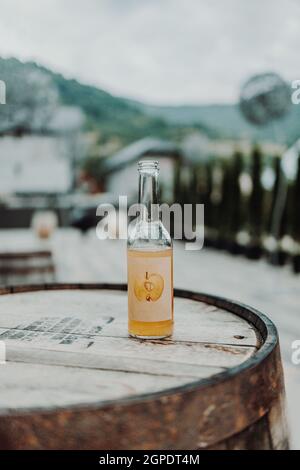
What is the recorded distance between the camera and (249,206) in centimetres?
725

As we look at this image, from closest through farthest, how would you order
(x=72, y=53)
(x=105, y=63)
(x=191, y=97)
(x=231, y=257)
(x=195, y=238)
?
1. (x=231, y=257)
2. (x=195, y=238)
3. (x=72, y=53)
4. (x=105, y=63)
5. (x=191, y=97)

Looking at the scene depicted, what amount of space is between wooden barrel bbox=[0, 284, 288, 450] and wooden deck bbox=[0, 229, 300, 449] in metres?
1.15

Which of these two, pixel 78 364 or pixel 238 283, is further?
pixel 238 283

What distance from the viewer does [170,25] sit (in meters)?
30.2

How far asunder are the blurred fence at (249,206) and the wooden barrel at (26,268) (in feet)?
11.5

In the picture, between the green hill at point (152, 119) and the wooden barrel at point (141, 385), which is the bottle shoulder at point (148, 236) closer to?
the wooden barrel at point (141, 385)

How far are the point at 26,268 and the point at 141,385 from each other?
2.98m

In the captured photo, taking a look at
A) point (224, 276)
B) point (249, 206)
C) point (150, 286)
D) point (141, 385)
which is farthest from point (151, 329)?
point (249, 206)

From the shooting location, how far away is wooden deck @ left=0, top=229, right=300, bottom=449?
10.6 ft

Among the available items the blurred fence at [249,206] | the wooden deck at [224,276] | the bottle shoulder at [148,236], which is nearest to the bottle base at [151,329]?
the bottle shoulder at [148,236]

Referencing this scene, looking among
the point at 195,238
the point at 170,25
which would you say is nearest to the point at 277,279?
the point at 195,238

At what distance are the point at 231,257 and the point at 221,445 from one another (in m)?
7.16

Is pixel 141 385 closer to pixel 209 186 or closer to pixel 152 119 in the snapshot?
pixel 209 186
